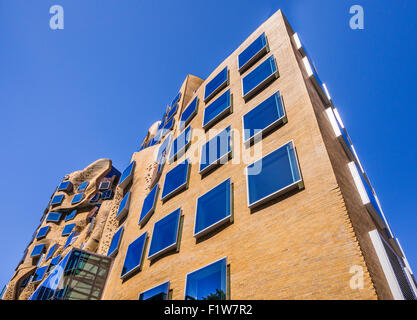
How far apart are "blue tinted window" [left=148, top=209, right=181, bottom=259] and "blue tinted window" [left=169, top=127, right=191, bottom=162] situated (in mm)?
4729

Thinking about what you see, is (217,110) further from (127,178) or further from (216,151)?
(127,178)

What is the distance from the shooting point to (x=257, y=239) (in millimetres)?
8930

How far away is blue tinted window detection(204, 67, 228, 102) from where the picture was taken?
18391 millimetres

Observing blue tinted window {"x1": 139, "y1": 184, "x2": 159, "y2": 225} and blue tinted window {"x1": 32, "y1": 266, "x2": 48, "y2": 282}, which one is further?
blue tinted window {"x1": 32, "y1": 266, "x2": 48, "y2": 282}

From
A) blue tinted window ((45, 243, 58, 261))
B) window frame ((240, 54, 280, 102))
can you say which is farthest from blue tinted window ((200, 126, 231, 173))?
blue tinted window ((45, 243, 58, 261))

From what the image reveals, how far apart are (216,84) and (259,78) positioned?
4839 millimetres

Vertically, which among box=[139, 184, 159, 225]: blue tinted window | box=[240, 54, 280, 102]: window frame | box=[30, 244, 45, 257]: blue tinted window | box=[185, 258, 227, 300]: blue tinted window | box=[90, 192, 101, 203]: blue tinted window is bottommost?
box=[185, 258, 227, 300]: blue tinted window

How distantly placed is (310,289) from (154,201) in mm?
11166

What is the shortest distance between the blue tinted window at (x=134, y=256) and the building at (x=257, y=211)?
91 mm

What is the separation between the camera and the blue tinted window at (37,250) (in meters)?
42.9

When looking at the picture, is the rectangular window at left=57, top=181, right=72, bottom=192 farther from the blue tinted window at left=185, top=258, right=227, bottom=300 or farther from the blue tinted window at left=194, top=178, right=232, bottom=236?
the blue tinted window at left=185, top=258, right=227, bottom=300

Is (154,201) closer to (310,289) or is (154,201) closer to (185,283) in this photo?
(185,283)

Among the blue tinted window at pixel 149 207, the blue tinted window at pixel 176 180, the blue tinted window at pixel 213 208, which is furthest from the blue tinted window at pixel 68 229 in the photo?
the blue tinted window at pixel 213 208
